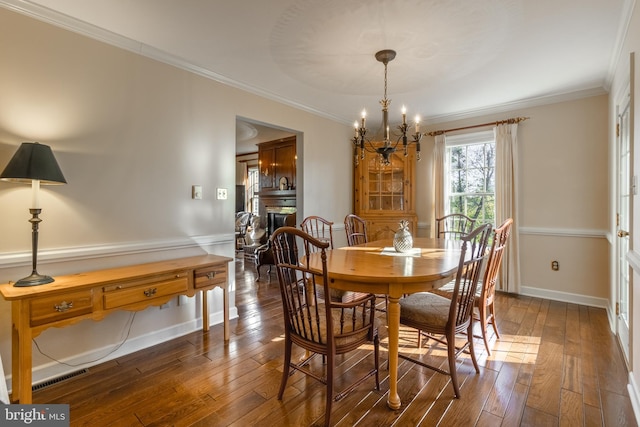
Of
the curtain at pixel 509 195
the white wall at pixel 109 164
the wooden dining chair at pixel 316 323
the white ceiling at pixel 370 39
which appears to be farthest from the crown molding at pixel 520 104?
the wooden dining chair at pixel 316 323

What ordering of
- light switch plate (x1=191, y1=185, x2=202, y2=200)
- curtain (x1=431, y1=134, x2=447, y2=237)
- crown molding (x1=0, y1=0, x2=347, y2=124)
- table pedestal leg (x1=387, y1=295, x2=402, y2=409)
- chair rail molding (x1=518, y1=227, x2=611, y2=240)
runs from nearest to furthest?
table pedestal leg (x1=387, y1=295, x2=402, y2=409) < crown molding (x1=0, y1=0, x2=347, y2=124) < light switch plate (x1=191, y1=185, x2=202, y2=200) < chair rail molding (x1=518, y1=227, x2=611, y2=240) < curtain (x1=431, y1=134, x2=447, y2=237)

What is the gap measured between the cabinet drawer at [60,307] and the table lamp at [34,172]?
0.18m

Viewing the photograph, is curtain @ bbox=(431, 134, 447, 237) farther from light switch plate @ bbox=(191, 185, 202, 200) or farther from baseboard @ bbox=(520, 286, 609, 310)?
light switch plate @ bbox=(191, 185, 202, 200)

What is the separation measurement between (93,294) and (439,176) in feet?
13.8

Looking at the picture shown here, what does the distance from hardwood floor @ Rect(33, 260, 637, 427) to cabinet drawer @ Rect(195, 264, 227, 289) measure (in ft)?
1.73

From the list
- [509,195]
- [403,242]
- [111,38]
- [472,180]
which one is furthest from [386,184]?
[111,38]

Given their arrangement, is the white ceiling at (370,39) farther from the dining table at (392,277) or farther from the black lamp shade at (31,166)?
the dining table at (392,277)

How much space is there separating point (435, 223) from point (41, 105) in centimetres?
444

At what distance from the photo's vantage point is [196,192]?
2.95 meters


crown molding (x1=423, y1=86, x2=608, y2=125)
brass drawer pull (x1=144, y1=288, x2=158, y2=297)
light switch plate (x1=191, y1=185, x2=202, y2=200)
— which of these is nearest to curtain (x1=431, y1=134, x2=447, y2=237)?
crown molding (x1=423, y1=86, x2=608, y2=125)

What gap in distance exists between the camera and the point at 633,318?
75.5 inches

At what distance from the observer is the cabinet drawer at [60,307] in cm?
176

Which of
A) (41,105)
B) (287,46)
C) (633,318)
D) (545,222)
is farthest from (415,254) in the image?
(41,105)

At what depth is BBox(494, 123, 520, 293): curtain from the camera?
3879 mm
